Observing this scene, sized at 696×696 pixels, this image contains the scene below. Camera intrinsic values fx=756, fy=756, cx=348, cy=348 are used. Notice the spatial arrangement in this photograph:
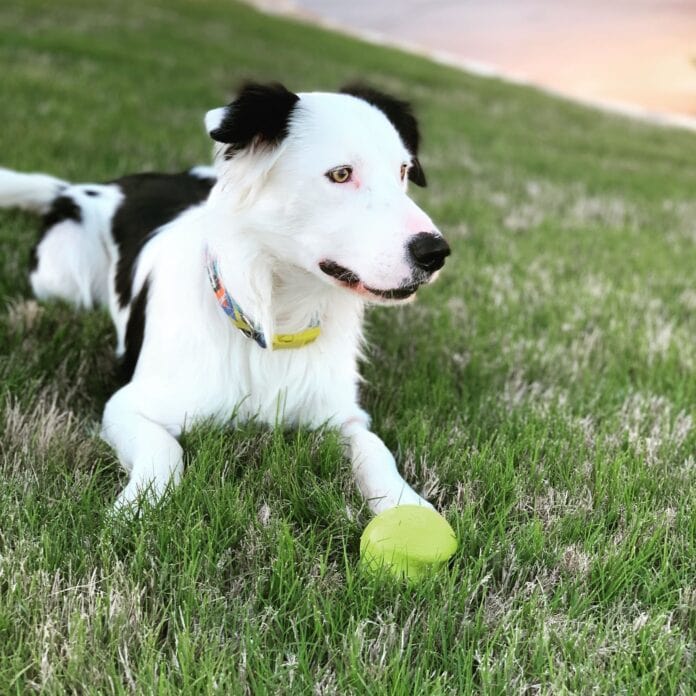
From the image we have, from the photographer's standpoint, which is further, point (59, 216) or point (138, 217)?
point (59, 216)

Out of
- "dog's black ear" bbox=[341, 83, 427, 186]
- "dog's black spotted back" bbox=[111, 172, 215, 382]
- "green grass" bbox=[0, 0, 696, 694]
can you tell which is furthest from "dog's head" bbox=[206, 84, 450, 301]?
"dog's black spotted back" bbox=[111, 172, 215, 382]

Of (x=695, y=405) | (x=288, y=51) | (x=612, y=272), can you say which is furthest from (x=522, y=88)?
(x=695, y=405)

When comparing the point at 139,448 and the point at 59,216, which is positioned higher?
the point at 59,216

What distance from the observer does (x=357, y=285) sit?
257 cm

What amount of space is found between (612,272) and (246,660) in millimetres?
4783

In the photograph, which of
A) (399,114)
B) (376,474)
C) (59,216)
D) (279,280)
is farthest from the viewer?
(59,216)

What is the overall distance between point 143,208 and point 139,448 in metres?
1.99

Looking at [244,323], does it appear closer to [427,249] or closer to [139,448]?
[139,448]

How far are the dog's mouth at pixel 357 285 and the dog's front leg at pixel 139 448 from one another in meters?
0.81

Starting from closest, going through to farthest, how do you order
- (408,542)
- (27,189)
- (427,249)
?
(408,542), (427,249), (27,189)

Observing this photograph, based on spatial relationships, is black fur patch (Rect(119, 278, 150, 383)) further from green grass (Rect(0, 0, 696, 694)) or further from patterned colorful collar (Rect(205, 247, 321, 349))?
patterned colorful collar (Rect(205, 247, 321, 349))

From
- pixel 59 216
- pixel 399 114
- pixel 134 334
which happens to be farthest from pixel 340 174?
pixel 59 216

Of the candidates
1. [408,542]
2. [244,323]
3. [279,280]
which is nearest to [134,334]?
[244,323]

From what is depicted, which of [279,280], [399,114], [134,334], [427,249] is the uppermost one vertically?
[399,114]
